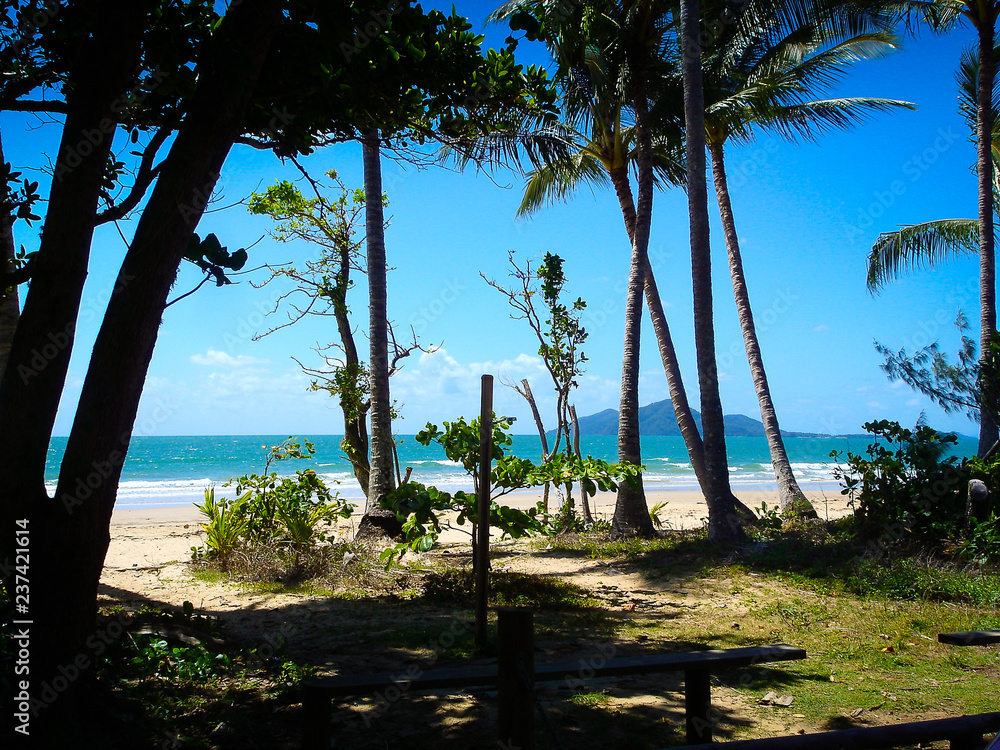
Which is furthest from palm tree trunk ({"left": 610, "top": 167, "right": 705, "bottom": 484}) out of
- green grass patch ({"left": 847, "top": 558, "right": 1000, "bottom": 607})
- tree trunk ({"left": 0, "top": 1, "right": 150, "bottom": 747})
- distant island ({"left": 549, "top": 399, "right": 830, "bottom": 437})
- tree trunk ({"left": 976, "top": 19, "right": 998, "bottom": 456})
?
distant island ({"left": 549, "top": 399, "right": 830, "bottom": 437})

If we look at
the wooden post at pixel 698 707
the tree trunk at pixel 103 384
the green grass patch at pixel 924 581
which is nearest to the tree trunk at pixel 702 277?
the green grass patch at pixel 924 581

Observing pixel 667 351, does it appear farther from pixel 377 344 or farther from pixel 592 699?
pixel 592 699

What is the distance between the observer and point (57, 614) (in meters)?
2.95

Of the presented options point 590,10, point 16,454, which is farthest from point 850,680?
point 590,10

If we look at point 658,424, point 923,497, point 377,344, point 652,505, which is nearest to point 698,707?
point 923,497

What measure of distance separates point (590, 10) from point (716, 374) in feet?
19.2

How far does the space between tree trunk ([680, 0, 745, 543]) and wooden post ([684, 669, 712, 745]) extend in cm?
558

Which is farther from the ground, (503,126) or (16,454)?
(503,126)

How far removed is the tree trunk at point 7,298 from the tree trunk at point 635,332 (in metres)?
7.48

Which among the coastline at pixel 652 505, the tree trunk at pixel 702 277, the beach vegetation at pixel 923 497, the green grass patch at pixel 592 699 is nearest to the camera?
the green grass patch at pixel 592 699

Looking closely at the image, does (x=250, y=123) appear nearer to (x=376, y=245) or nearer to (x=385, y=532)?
(x=376, y=245)

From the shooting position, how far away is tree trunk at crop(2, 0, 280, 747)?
114 inches

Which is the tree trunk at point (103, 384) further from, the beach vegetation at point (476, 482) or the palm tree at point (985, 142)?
the palm tree at point (985, 142)

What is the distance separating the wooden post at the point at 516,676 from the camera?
2.71 meters
